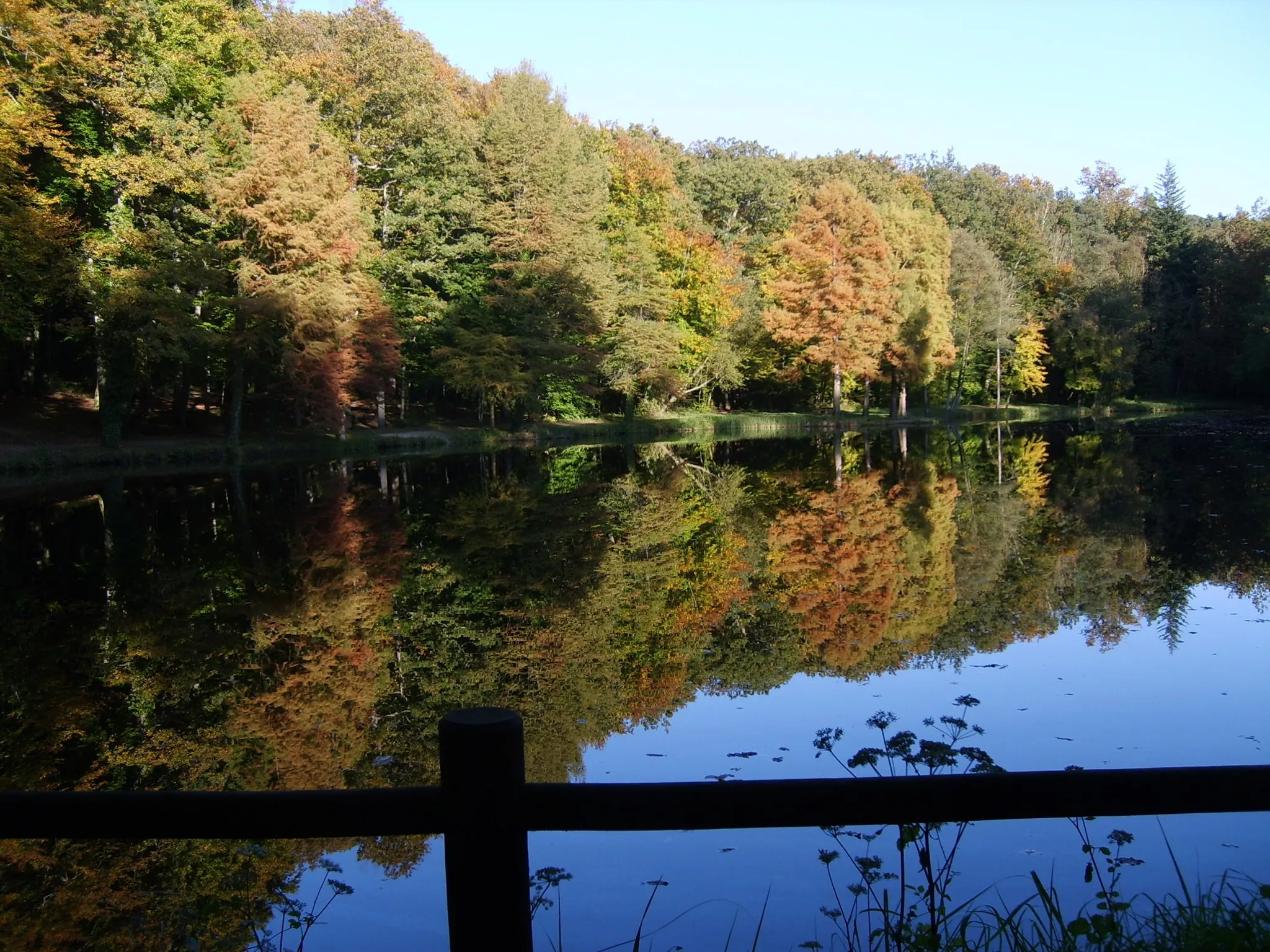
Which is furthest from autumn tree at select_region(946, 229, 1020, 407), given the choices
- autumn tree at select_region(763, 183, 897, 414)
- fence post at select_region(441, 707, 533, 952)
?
fence post at select_region(441, 707, 533, 952)

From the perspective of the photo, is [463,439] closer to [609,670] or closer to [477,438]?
[477,438]

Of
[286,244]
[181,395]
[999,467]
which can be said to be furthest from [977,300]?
[181,395]

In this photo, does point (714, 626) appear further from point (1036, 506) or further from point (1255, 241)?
point (1255, 241)

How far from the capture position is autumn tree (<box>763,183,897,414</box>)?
45.2m

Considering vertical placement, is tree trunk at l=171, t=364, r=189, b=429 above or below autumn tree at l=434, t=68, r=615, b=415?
below

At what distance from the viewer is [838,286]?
147ft

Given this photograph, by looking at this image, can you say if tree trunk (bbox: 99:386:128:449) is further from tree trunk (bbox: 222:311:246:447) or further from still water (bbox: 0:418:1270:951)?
still water (bbox: 0:418:1270:951)

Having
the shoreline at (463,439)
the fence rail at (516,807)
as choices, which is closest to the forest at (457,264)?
the shoreline at (463,439)

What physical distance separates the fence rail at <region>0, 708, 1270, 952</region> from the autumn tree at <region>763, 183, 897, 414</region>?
44.3 meters

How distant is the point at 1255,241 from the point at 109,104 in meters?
62.5

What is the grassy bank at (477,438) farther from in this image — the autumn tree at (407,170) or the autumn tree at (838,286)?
the autumn tree at (407,170)

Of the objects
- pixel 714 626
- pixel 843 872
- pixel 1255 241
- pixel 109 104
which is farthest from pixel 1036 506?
pixel 1255 241

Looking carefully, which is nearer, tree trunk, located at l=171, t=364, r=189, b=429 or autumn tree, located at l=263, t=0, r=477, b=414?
tree trunk, located at l=171, t=364, r=189, b=429

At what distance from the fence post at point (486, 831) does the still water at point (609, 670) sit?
1.41 metres
